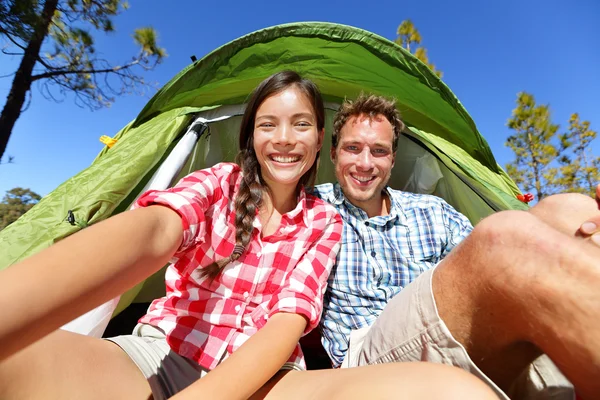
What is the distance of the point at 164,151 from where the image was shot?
1636 millimetres

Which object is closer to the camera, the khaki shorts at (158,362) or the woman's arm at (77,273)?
the woman's arm at (77,273)

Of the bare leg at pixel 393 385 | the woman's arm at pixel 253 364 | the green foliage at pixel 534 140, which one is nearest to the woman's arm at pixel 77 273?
the woman's arm at pixel 253 364

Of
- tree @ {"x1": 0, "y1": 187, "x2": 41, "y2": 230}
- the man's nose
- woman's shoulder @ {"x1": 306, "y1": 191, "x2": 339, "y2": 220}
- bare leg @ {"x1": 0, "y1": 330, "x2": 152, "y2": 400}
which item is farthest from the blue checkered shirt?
tree @ {"x1": 0, "y1": 187, "x2": 41, "y2": 230}

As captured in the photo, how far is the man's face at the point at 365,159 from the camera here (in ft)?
4.89

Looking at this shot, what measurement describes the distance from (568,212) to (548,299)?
275 millimetres

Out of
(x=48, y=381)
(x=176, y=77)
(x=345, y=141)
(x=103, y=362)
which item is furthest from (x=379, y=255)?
(x=176, y=77)

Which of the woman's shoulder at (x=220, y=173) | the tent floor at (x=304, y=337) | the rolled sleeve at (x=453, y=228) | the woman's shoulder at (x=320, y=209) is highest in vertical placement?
the woman's shoulder at (x=220, y=173)

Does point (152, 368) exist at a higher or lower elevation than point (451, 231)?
lower

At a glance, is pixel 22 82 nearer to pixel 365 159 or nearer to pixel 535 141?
pixel 365 159

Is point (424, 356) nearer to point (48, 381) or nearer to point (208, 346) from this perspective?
point (208, 346)

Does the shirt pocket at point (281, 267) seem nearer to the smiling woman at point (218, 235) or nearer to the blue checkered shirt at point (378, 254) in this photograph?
the smiling woman at point (218, 235)

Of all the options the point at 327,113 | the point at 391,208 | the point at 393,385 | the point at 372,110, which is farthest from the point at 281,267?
the point at 327,113

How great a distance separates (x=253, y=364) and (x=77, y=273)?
0.41 metres

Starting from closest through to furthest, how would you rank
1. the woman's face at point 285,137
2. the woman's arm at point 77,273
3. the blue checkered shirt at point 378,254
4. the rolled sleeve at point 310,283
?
1. the woman's arm at point 77,273
2. the rolled sleeve at point 310,283
3. the woman's face at point 285,137
4. the blue checkered shirt at point 378,254
